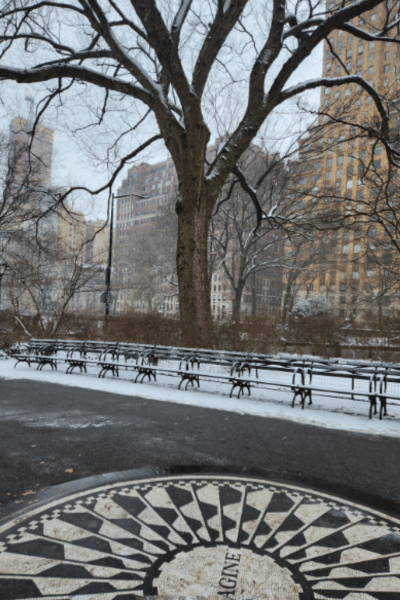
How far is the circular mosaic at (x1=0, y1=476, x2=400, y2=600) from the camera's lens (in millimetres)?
2787

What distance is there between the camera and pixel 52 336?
16766 mm

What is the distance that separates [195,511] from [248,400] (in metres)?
5.19

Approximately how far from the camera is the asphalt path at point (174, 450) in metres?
4.53

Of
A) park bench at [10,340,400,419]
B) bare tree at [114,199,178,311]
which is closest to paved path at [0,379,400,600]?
park bench at [10,340,400,419]

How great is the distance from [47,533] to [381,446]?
4373 millimetres

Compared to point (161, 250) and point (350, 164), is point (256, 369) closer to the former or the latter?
point (350, 164)

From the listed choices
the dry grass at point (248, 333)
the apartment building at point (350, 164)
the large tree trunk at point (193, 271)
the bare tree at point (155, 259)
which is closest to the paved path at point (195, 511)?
the apartment building at point (350, 164)

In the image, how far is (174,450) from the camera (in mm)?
5578

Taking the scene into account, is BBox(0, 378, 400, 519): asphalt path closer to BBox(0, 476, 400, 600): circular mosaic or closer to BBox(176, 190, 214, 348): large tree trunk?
BBox(0, 476, 400, 600): circular mosaic

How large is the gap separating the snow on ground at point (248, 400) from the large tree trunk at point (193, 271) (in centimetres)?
157

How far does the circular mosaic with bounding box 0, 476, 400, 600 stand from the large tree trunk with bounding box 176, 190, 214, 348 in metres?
8.15

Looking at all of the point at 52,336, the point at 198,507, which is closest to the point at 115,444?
the point at 198,507

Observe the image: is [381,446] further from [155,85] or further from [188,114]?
[155,85]

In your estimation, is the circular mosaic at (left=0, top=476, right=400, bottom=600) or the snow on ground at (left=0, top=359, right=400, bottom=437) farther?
the snow on ground at (left=0, top=359, right=400, bottom=437)
